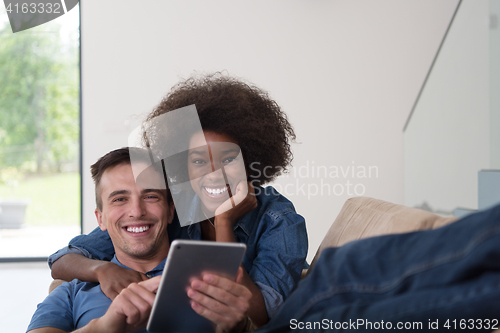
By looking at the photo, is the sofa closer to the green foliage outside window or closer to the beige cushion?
the beige cushion

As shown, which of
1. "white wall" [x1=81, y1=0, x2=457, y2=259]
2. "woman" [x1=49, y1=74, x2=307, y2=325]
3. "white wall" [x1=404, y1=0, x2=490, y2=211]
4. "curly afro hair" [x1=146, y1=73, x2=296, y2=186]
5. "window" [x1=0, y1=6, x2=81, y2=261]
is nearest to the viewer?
"woman" [x1=49, y1=74, x2=307, y2=325]

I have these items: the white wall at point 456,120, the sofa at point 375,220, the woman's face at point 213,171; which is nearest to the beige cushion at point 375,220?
the sofa at point 375,220

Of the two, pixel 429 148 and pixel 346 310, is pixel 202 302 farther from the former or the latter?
pixel 429 148

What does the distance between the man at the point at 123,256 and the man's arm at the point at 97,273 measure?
3 centimetres

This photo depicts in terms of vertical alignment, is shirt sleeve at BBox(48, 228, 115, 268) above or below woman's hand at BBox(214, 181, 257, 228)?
below

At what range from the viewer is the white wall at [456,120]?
246 cm

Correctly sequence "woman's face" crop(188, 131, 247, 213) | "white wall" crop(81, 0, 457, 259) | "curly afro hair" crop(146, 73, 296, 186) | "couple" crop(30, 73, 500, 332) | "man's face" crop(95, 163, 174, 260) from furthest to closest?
"white wall" crop(81, 0, 457, 259) < "curly afro hair" crop(146, 73, 296, 186) < "woman's face" crop(188, 131, 247, 213) < "man's face" crop(95, 163, 174, 260) < "couple" crop(30, 73, 500, 332)

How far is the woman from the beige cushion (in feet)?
0.45

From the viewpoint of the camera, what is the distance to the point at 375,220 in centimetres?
124

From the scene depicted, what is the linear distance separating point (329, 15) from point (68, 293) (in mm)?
3501

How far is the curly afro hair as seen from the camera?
1.72 m

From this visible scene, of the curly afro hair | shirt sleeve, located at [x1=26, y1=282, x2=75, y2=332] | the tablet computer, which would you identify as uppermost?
the curly afro hair

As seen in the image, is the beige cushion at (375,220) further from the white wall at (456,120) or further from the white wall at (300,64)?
the white wall at (300,64)

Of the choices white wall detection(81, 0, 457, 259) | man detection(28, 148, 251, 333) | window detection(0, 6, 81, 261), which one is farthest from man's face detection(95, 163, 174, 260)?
window detection(0, 6, 81, 261)
